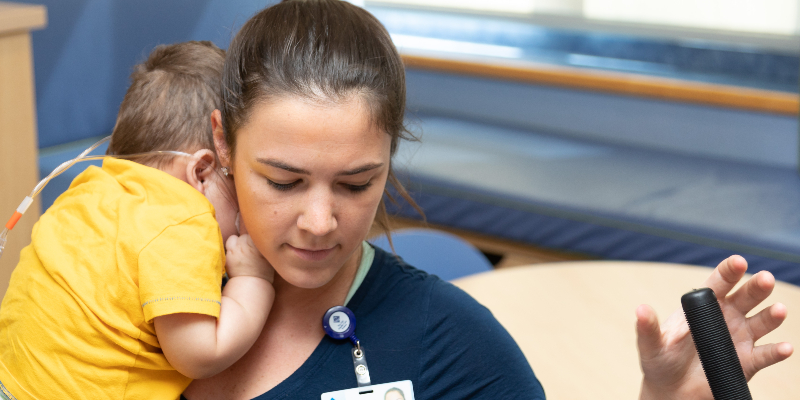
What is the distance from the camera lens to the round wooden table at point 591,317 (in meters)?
1.30

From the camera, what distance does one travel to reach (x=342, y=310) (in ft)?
3.22

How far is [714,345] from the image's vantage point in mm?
764

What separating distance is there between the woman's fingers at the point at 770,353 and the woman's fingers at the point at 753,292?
5 cm

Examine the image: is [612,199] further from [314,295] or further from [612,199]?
[314,295]

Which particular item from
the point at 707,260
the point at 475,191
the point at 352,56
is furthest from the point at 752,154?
the point at 352,56

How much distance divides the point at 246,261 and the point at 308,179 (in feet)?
0.49

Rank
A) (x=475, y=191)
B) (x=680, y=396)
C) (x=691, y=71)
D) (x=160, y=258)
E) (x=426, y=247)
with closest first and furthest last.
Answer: (x=160, y=258) < (x=680, y=396) < (x=426, y=247) < (x=475, y=191) < (x=691, y=71)

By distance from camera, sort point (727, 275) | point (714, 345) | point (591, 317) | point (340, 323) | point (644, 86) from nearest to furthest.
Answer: point (714, 345)
point (727, 275)
point (340, 323)
point (591, 317)
point (644, 86)

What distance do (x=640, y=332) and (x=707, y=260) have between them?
1911 millimetres

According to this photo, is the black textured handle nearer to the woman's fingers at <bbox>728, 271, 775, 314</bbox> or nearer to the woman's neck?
the woman's fingers at <bbox>728, 271, 775, 314</bbox>

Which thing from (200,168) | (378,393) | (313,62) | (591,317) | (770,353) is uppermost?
(313,62)

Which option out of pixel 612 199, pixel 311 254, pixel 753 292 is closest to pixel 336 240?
pixel 311 254

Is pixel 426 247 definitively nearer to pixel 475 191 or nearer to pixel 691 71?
pixel 475 191

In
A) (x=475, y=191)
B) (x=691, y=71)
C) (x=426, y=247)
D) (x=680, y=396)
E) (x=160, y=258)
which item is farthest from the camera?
(x=691, y=71)
